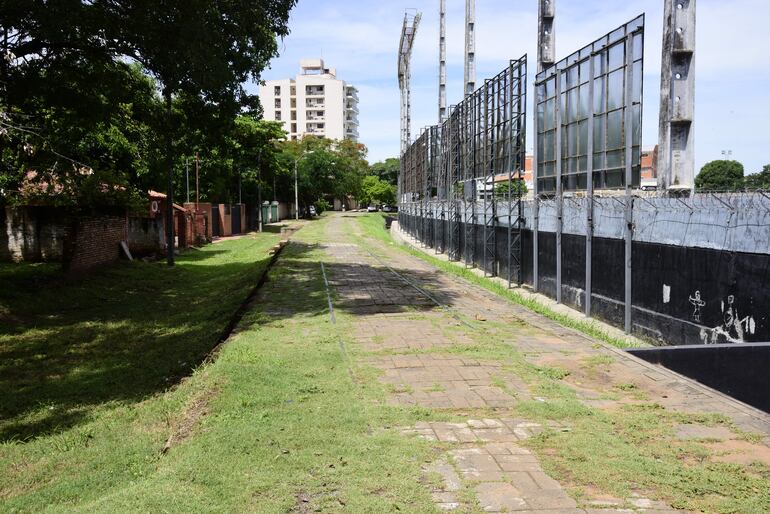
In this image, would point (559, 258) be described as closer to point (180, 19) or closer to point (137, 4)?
point (180, 19)

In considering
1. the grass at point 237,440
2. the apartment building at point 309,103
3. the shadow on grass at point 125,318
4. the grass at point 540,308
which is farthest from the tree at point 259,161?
the apartment building at point 309,103

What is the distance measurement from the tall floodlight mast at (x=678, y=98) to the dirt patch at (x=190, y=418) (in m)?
7.75

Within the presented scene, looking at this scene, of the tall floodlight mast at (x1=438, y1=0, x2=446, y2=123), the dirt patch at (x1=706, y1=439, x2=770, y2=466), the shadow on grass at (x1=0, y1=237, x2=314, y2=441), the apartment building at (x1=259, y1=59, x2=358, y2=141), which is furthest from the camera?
the apartment building at (x1=259, y1=59, x2=358, y2=141)

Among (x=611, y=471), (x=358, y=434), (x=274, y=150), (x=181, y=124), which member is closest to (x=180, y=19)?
(x=181, y=124)

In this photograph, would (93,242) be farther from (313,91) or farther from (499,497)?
(313,91)

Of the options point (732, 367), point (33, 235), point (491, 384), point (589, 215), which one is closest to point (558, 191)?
point (589, 215)

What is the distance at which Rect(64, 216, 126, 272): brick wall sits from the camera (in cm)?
1655

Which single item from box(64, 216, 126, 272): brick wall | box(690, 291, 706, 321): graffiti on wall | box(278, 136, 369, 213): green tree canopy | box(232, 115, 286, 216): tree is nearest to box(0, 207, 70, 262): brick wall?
box(64, 216, 126, 272): brick wall

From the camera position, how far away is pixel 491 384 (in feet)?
21.7

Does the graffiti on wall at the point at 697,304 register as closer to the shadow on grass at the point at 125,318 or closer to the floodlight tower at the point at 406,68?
the shadow on grass at the point at 125,318

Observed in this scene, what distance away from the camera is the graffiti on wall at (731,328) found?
298 inches

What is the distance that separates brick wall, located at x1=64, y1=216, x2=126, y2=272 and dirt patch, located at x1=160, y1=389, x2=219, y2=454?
11.6 m

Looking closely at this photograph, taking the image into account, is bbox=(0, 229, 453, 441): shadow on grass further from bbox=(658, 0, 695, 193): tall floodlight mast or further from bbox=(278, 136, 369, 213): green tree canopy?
bbox=(278, 136, 369, 213): green tree canopy

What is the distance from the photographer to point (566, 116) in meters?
13.6
